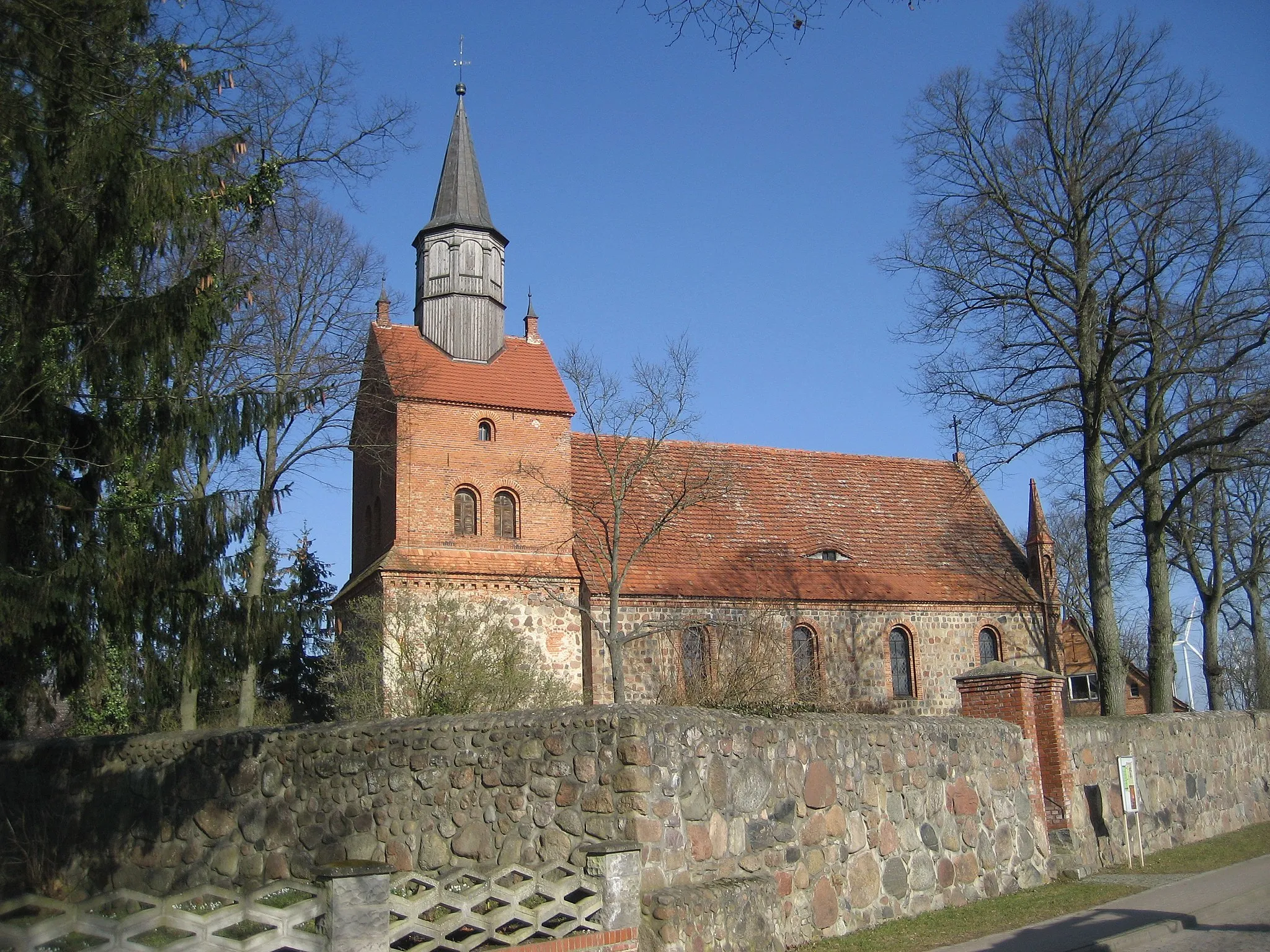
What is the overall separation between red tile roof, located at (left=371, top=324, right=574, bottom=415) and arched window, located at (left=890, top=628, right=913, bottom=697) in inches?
382

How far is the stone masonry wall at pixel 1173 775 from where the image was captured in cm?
1359

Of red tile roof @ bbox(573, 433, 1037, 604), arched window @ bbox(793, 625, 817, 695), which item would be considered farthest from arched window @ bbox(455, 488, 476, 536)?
arched window @ bbox(793, 625, 817, 695)

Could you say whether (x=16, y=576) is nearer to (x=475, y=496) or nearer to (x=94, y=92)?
(x=94, y=92)

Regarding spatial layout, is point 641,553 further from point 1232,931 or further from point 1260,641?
point 1260,641

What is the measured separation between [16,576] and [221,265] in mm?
2884

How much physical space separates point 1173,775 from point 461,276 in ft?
59.6

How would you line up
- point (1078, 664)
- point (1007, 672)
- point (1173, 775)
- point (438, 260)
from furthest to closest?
point (1078, 664), point (438, 260), point (1173, 775), point (1007, 672)

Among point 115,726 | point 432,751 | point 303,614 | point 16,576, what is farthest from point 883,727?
point 115,726

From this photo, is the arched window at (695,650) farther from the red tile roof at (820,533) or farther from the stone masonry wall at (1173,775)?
the stone masonry wall at (1173,775)

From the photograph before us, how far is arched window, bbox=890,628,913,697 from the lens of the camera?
88.5 feet

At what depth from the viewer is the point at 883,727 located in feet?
35.1

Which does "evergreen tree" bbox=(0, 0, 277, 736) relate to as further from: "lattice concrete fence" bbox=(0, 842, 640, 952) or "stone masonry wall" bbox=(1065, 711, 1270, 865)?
"stone masonry wall" bbox=(1065, 711, 1270, 865)

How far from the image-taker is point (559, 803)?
28.2 ft

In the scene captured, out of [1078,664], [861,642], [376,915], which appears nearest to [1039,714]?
[376,915]
